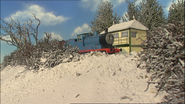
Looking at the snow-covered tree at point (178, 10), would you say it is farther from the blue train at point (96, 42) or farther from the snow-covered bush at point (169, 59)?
the blue train at point (96, 42)

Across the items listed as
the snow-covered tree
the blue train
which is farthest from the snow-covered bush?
the blue train

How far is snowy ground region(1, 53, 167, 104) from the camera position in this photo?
4.66 metres

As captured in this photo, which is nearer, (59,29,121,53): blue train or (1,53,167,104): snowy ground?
(1,53,167,104): snowy ground

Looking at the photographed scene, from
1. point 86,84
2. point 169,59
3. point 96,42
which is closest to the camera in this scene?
point 169,59

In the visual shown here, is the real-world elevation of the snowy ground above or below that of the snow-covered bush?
below

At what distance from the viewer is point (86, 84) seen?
595 centimetres

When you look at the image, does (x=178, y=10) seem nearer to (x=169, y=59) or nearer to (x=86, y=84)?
(x=169, y=59)

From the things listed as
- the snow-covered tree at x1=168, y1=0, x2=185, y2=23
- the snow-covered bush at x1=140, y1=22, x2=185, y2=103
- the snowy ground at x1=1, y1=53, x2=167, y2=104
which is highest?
the snow-covered tree at x1=168, y1=0, x2=185, y2=23

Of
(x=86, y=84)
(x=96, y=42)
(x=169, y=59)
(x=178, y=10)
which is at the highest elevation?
(x=178, y=10)

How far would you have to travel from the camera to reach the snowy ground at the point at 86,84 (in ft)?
15.3

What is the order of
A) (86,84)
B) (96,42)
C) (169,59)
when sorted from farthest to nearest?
(96,42) < (86,84) < (169,59)

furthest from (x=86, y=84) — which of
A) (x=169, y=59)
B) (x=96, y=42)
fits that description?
(x=96, y=42)

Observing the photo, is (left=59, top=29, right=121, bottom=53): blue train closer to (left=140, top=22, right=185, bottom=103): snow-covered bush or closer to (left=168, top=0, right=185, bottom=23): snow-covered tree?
(left=140, top=22, right=185, bottom=103): snow-covered bush

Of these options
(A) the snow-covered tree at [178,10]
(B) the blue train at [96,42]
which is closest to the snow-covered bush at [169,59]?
(A) the snow-covered tree at [178,10]
